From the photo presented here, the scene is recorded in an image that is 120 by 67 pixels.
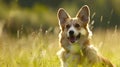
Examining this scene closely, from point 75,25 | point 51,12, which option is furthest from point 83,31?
point 51,12

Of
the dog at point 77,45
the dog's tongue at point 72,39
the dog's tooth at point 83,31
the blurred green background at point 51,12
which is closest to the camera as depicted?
the dog at point 77,45

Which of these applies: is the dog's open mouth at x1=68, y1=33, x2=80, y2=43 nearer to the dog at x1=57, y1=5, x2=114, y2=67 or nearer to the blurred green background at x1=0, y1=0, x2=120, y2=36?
the dog at x1=57, y1=5, x2=114, y2=67

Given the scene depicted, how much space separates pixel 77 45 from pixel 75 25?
510 millimetres

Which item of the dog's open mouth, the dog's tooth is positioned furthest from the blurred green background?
→ the dog's open mouth

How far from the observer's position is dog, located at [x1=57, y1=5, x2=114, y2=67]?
31.1 ft

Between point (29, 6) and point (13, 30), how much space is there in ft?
27.0

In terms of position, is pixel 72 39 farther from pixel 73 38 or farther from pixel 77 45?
pixel 77 45

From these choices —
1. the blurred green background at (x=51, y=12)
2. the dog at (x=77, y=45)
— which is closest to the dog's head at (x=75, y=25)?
the dog at (x=77, y=45)

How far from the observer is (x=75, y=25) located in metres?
10.1

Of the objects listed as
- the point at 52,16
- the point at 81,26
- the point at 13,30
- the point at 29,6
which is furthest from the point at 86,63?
the point at 29,6

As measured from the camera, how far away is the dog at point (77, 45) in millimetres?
9484

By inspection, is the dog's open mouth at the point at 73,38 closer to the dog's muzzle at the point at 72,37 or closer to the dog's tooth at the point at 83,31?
the dog's muzzle at the point at 72,37

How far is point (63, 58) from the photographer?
31.9 feet

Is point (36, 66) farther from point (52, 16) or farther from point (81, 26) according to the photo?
point (52, 16)
